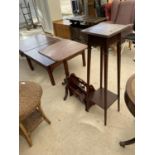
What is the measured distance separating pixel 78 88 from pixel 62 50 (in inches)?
25.2

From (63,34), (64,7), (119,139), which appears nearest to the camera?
(119,139)

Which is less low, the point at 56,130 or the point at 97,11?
the point at 97,11

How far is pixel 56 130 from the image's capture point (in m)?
1.77

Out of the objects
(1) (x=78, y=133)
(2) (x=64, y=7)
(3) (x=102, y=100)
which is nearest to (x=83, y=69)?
(3) (x=102, y=100)

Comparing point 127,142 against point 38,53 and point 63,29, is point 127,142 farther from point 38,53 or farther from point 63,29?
point 63,29

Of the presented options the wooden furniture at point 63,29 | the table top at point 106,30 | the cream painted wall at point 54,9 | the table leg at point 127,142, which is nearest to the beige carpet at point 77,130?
the table leg at point 127,142

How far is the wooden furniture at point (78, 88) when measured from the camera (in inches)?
73.9

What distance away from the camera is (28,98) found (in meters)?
1.53

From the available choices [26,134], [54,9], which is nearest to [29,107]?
[26,134]

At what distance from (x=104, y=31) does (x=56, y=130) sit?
3.68ft

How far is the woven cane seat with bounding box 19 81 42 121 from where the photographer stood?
1432mm

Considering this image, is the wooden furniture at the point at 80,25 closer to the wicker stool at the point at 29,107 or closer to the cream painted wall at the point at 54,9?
the cream painted wall at the point at 54,9

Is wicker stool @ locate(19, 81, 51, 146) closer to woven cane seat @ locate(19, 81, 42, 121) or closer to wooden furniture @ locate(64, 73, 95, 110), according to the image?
woven cane seat @ locate(19, 81, 42, 121)
